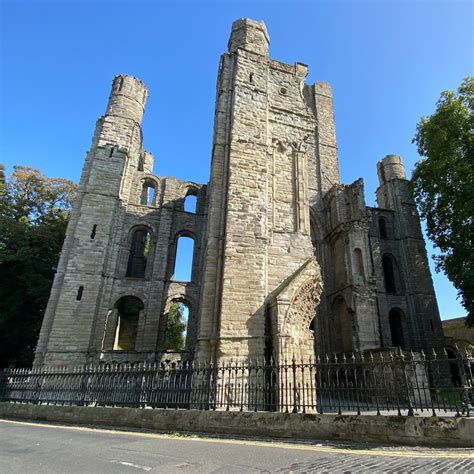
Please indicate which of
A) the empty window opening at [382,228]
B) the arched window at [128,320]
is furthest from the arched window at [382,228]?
the arched window at [128,320]

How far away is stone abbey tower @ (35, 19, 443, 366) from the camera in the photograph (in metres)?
9.73

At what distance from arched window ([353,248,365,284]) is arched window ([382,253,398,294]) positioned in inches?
278

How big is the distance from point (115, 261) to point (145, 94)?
40.8ft

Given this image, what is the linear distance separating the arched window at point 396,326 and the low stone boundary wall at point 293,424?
17.5 m

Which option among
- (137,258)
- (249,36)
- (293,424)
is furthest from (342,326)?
(249,36)

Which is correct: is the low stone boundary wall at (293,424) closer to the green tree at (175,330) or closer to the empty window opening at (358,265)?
the empty window opening at (358,265)

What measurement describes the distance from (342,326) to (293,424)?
1182 centimetres

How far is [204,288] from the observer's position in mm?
9781

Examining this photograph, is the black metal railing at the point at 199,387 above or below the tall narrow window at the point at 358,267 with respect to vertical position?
below

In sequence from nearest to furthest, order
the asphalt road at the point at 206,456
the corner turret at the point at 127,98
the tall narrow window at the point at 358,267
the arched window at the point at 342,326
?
1. the asphalt road at the point at 206,456
2. the arched window at the point at 342,326
3. the tall narrow window at the point at 358,267
4. the corner turret at the point at 127,98

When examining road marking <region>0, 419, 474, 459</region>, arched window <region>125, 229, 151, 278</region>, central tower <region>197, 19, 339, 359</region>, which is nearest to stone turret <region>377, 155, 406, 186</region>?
central tower <region>197, 19, 339, 359</region>

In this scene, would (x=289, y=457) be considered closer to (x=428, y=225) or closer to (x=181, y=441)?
(x=181, y=441)

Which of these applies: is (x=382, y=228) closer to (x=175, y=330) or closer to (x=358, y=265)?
(x=358, y=265)

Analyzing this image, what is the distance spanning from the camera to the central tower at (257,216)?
912 cm
